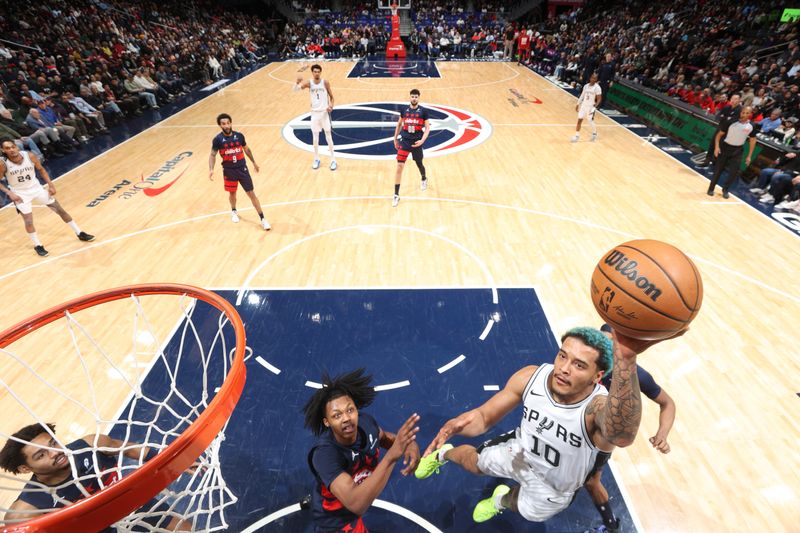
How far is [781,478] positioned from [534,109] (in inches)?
493

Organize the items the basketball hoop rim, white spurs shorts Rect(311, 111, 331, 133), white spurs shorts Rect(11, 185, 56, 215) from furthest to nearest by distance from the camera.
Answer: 1. white spurs shorts Rect(311, 111, 331, 133)
2. white spurs shorts Rect(11, 185, 56, 215)
3. the basketball hoop rim

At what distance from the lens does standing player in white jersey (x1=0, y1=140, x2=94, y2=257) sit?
5.82 m

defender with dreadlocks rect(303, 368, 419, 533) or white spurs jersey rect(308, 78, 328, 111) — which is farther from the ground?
white spurs jersey rect(308, 78, 328, 111)

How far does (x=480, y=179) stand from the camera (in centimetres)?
884

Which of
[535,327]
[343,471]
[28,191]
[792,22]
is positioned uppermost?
[792,22]

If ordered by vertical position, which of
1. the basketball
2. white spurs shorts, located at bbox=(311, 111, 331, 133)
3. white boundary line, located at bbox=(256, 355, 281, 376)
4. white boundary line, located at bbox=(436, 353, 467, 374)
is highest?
the basketball

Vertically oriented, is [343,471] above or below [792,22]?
below

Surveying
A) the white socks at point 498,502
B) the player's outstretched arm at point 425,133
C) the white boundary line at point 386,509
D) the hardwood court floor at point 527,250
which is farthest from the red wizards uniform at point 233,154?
the white socks at point 498,502

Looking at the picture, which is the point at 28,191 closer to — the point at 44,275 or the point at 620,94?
the point at 44,275

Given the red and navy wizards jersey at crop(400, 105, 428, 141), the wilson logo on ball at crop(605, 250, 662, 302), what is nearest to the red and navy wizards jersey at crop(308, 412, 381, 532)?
the wilson logo on ball at crop(605, 250, 662, 302)

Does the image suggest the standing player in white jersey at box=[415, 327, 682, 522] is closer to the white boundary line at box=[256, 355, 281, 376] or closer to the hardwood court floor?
the hardwood court floor

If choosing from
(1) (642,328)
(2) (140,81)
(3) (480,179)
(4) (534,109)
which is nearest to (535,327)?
(1) (642,328)

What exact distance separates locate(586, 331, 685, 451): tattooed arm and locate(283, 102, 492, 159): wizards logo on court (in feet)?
29.0

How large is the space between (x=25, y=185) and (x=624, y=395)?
7.80 metres
